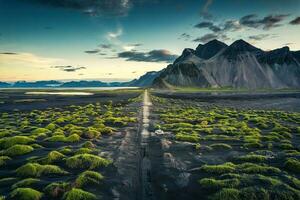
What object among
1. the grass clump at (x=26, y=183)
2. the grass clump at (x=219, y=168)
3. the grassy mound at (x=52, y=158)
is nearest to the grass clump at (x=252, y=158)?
the grass clump at (x=219, y=168)

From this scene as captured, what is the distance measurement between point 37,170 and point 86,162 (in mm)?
3782

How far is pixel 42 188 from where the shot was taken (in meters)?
16.3

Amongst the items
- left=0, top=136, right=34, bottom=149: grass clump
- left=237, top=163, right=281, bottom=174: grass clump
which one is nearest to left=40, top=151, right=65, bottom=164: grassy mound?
left=0, top=136, right=34, bottom=149: grass clump

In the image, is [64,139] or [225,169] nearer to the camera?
[225,169]

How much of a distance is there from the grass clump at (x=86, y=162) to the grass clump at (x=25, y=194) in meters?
5.41

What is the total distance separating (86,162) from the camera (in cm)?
2142

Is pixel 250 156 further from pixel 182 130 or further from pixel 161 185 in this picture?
pixel 182 130

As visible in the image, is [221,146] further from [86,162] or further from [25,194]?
[25,194]

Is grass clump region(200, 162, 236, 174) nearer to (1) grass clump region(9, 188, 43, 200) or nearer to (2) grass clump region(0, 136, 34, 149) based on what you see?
(1) grass clump region(9, 188, 43, 200)

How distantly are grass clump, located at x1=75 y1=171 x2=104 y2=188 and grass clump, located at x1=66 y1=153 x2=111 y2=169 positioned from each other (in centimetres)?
218

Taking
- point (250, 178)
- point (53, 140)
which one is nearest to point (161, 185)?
point (250, 178)

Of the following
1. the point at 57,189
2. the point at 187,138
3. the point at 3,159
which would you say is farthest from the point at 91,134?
the point at 57,189

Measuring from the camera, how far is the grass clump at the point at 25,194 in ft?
48.5

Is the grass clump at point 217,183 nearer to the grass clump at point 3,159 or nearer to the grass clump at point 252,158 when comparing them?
the grass clump at point 252,158
